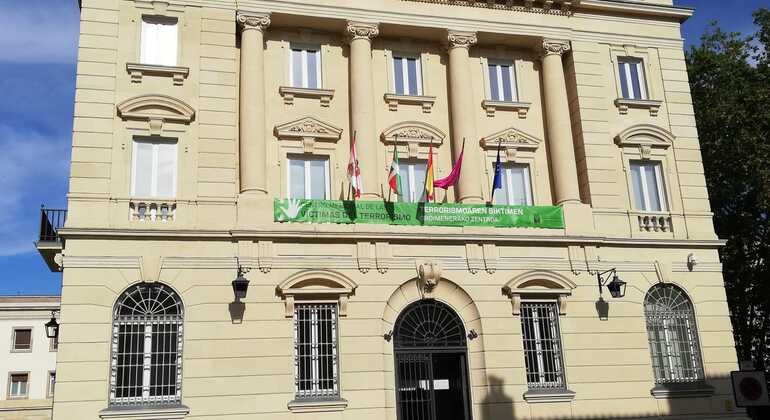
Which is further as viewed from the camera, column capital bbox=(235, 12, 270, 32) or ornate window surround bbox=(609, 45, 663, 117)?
ornate window surround bbox=(609, 45, 663, 117)

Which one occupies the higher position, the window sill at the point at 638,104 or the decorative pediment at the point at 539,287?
the window sill at the point at 638,104

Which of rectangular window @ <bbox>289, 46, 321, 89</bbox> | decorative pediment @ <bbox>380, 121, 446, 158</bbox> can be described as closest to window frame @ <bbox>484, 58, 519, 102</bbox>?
decorative pediment @ <bbox>380, 121, 446, 158</bbox>

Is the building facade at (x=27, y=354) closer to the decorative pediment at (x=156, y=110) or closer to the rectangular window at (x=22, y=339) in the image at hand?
the rectangular window at (x=22, y=339)

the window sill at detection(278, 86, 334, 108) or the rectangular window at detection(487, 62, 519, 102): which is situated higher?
the rectangular window at detection(487, 62, 519, 102)

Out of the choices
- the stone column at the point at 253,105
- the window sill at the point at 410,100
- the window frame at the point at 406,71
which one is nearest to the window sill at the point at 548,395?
the window sill at the point at 410,100

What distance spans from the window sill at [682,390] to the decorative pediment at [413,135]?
8388mm

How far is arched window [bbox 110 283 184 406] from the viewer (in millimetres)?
15516

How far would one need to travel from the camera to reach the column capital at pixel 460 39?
1975 cm

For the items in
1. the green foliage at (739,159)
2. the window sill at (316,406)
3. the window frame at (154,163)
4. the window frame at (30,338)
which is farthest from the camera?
the window frame at (30,338)

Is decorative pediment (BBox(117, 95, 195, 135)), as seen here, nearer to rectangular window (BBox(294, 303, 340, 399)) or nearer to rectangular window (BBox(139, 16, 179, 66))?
rectangular window (BBox(139, 16, 179, 66))

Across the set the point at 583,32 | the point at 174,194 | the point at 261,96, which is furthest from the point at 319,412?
the point at 583,32

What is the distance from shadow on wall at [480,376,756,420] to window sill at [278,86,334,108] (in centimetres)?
811

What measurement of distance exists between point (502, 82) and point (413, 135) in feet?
11.2

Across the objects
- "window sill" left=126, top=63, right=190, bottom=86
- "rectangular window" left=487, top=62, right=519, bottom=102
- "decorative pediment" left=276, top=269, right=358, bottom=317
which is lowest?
"decorative pediment" left=276, top=269, right=358, bottom=317
